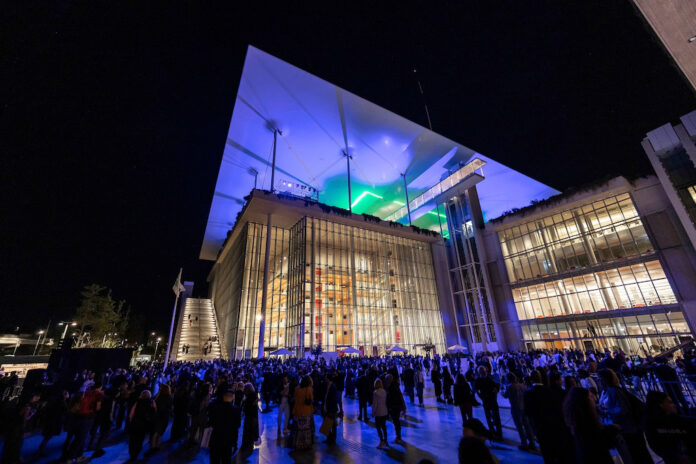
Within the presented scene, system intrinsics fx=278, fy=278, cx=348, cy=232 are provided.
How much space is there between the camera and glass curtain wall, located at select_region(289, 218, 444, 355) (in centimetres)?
3094

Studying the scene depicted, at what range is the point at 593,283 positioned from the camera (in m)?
28.6

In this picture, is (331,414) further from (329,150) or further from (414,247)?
(414,247)

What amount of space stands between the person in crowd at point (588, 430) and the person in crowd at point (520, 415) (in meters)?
2.43

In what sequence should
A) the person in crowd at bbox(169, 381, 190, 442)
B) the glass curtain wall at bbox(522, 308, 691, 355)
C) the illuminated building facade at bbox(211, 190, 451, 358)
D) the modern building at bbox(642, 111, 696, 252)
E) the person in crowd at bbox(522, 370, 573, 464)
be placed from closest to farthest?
the person in crowd at bbox(522, 370, 573, 464), the person in crowd at bbox(169, 381, 190, 442), the modern building at bbox(642, 111, 696, 252), the glass curtain wall at bbox(522, 308, 691, 355), the illuminated building facade at bbox(211, 190, 451, 358)

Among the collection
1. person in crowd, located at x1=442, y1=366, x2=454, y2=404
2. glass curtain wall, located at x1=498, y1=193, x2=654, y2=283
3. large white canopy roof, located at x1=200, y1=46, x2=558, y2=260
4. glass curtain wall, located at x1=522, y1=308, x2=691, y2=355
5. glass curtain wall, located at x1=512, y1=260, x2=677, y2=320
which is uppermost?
large white canopy roof, located at x1=200, y1=46, x2=558, y2=260

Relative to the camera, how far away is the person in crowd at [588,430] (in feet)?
12.3

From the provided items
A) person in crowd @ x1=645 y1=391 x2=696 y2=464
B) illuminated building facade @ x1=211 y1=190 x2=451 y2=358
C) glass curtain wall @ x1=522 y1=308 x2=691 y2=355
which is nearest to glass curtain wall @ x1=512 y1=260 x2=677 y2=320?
glass curtain wall @ x1=522 y1=308 x2=691 y2=355

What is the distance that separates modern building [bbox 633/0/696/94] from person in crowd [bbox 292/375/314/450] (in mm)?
17330

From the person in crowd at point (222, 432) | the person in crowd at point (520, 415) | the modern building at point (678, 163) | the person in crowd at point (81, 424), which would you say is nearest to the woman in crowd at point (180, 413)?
the person in crowd at point (81, 424)

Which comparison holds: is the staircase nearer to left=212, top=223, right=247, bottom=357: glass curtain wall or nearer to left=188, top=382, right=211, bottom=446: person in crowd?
left=212, top=223, right=247, bottom=357: glass curtain wall

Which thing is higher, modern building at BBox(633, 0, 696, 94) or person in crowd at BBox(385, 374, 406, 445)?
modern building at BBox(633, 0, 696, 94)

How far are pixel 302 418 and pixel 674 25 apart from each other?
61.5ft

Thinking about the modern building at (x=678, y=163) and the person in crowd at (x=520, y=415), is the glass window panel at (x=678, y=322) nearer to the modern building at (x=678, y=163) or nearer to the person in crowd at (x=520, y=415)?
the modern building at (x=678, y=163)

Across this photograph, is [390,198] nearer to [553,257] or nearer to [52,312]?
[553,257]
